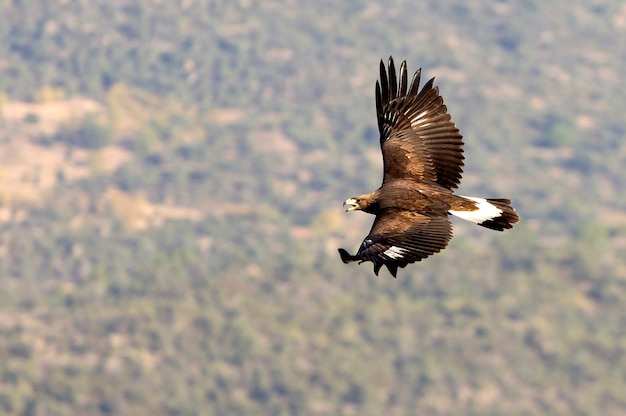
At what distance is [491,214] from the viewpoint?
64.3 feet

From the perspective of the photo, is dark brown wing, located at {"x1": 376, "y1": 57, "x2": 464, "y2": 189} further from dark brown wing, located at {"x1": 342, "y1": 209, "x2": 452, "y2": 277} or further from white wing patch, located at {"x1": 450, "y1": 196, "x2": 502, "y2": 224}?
dark brown wing, located at {"x1": 342, "y1": 209, "x2": 452, "y2": 277}

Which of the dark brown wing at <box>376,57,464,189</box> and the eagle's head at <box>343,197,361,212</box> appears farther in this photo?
the dark brown wing at <box>376,57,464,189</box>

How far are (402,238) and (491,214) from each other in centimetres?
157

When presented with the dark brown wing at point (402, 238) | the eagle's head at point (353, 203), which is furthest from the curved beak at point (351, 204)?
the dark brown wing at point (402, 238)

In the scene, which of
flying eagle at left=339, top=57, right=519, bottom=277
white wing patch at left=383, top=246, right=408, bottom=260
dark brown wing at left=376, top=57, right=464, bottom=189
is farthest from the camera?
dark brown wing at left=376, top=57, right=464, bottom=189

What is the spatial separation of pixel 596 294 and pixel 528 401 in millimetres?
19827

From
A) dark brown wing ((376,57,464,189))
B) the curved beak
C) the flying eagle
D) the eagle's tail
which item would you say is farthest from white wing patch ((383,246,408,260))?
dark brown wing ((376,57,464,189))

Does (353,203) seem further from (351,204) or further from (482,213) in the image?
(482,213)

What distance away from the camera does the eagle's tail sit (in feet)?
63.6

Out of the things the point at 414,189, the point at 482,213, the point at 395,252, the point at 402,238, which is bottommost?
the point at 395,252

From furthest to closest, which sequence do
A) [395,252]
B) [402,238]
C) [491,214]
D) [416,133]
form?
[416,133], [491,214], [402,238], [395,252]

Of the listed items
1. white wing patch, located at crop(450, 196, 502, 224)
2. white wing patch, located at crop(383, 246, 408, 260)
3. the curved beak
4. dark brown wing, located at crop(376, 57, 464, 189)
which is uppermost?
dark brown wing, located at crop(376, 57, 464, 189)

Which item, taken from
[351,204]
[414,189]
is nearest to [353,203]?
[351,204]

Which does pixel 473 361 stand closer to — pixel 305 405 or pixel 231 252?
pixel 305 405
